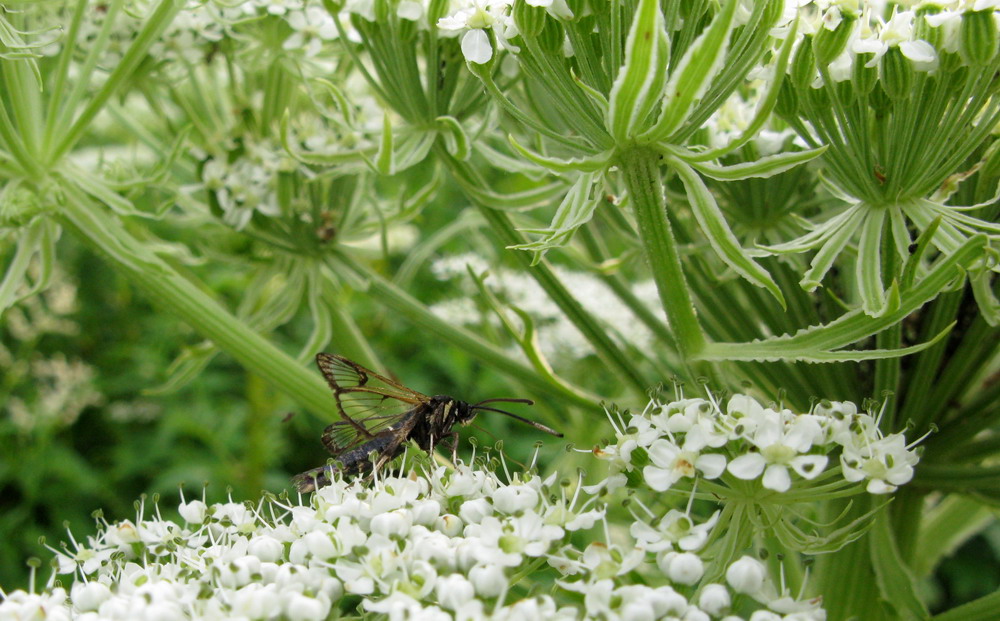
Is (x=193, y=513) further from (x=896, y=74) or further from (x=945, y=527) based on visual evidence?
(x=945, y=527)

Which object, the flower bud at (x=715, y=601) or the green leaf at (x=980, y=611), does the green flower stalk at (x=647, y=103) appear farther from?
the green leaf at (x=980, y=611)

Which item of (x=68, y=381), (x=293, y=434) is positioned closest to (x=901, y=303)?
(x=293, y=434)

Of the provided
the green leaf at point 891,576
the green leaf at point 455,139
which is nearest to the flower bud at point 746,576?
the green leaf at point 891,576

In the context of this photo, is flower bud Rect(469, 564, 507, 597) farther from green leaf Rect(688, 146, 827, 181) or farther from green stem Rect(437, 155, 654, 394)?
green stem Rect(437, 155, 654, 394)

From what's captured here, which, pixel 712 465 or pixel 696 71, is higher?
pixel 696 71

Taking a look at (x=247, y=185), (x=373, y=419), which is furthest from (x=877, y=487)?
(x=247, y=185)

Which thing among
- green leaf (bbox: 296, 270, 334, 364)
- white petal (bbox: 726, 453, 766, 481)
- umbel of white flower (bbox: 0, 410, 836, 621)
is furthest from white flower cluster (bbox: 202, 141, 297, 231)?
white petal (bbox: 726, 453, 766, 481)
